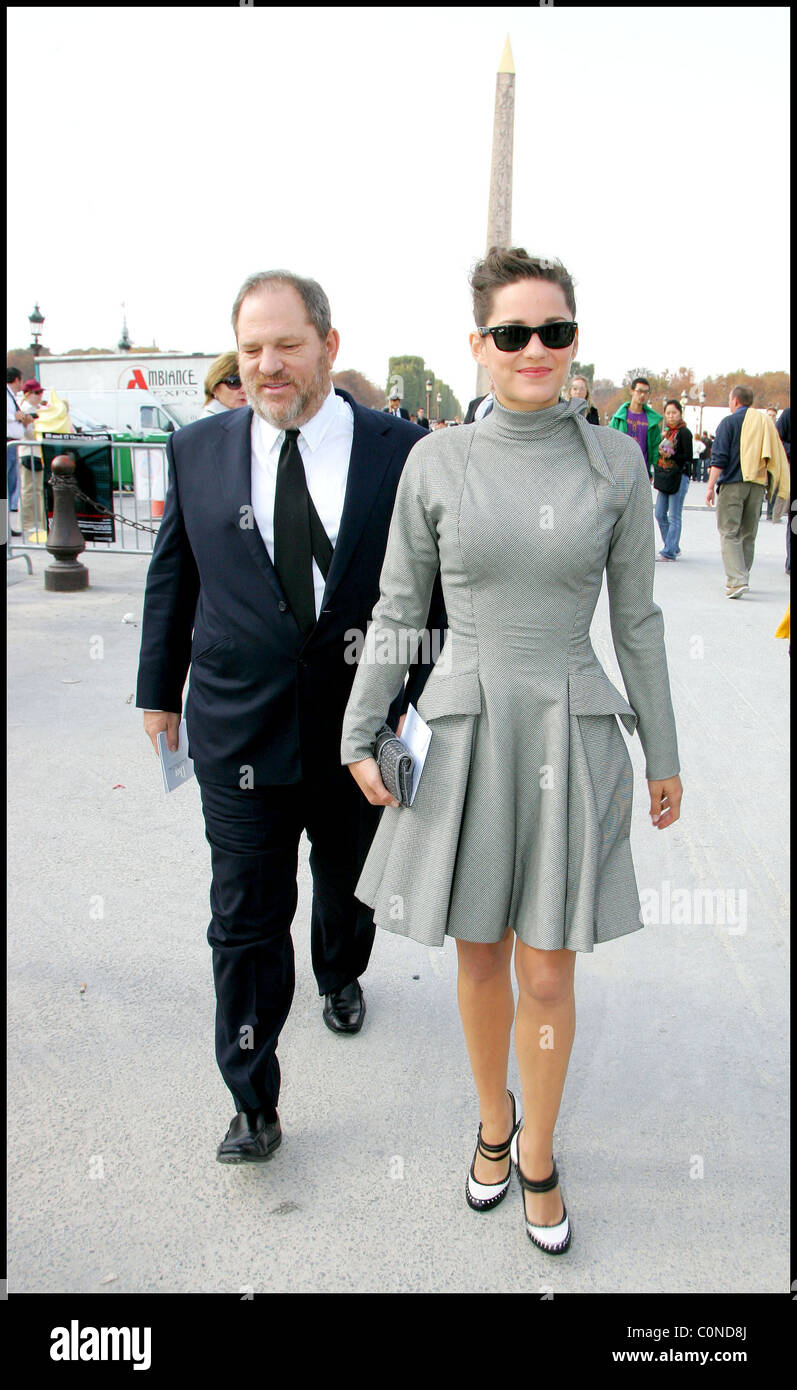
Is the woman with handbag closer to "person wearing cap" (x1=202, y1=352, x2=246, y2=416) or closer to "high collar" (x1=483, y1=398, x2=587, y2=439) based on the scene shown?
"person wearing cap" (x1=202, y1=352, x2=246, y2=416)

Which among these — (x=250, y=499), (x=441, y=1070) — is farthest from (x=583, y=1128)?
(x=250, y=499)

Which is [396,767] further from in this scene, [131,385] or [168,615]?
[131,385]

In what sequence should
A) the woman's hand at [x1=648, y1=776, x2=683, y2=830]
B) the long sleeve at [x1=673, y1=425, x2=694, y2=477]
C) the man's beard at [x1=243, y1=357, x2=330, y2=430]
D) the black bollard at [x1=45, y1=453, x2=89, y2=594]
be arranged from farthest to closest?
1. the long sleeve at [x1=673, y1=425, x2=694, y2=477]
2. the black bollard at [x1=45, y1=453, x2=89, y2=594]
3. the man's beard at [x1=243, y1=357, x2=330, y2=430]
4. the woman's hand at [x1=648, y1=776, x2=683, y2=830]

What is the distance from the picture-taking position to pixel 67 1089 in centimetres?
273

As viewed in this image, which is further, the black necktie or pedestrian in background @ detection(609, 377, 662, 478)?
pedestrian in background @ detection(609, 377, 662, 478)

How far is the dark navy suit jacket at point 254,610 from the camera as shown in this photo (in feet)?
8.05

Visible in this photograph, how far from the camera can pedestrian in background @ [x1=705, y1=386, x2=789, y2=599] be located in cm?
977

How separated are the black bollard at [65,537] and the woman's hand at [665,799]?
822cm

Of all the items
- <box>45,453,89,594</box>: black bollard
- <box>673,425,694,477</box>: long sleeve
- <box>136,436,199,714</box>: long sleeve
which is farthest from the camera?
<box>673,425,694,477</box>: long sleeve

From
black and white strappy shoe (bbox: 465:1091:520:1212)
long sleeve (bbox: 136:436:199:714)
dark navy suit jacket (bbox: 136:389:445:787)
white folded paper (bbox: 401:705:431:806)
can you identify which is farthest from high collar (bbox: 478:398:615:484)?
black and white strappy shoe (bbox: 465:1091:520:1212)

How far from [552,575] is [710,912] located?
84.9 inches

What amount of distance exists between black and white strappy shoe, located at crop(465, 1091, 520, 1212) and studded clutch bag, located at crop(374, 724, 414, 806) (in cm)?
86

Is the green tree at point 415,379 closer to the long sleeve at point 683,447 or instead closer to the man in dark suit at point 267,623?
the long sleeve at point 683,447

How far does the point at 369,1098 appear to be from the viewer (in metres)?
2.74
